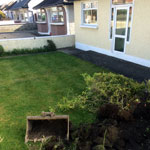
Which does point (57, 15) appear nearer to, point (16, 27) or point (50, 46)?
point (50, 46)

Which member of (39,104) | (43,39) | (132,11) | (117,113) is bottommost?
(39,104)

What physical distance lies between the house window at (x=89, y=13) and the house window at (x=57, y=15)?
5.25m

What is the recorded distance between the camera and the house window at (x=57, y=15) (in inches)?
601

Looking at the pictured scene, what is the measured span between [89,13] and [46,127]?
27.1 ft

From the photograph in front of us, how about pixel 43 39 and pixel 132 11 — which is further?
pixel 43 39

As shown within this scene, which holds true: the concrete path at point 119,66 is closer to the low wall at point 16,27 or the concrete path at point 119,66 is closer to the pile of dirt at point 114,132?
the pile of dirt at point 114,132

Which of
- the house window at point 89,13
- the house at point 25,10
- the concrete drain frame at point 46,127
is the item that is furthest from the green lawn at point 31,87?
the house at point 25,10

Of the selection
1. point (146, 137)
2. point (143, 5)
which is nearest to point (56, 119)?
point (146, 137)

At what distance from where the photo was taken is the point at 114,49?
8766 millimetres

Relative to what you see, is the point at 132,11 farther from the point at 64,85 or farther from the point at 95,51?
the point at 64,85

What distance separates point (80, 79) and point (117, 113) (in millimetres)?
3029

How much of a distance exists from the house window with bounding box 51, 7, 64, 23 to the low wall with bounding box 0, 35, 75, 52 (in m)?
4.37

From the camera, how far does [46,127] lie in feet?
11.4

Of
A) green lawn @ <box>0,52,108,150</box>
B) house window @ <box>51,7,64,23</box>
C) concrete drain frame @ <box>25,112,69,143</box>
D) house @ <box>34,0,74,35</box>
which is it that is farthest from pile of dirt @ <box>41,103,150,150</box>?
house window @ <box>51,7,64,23</box>
